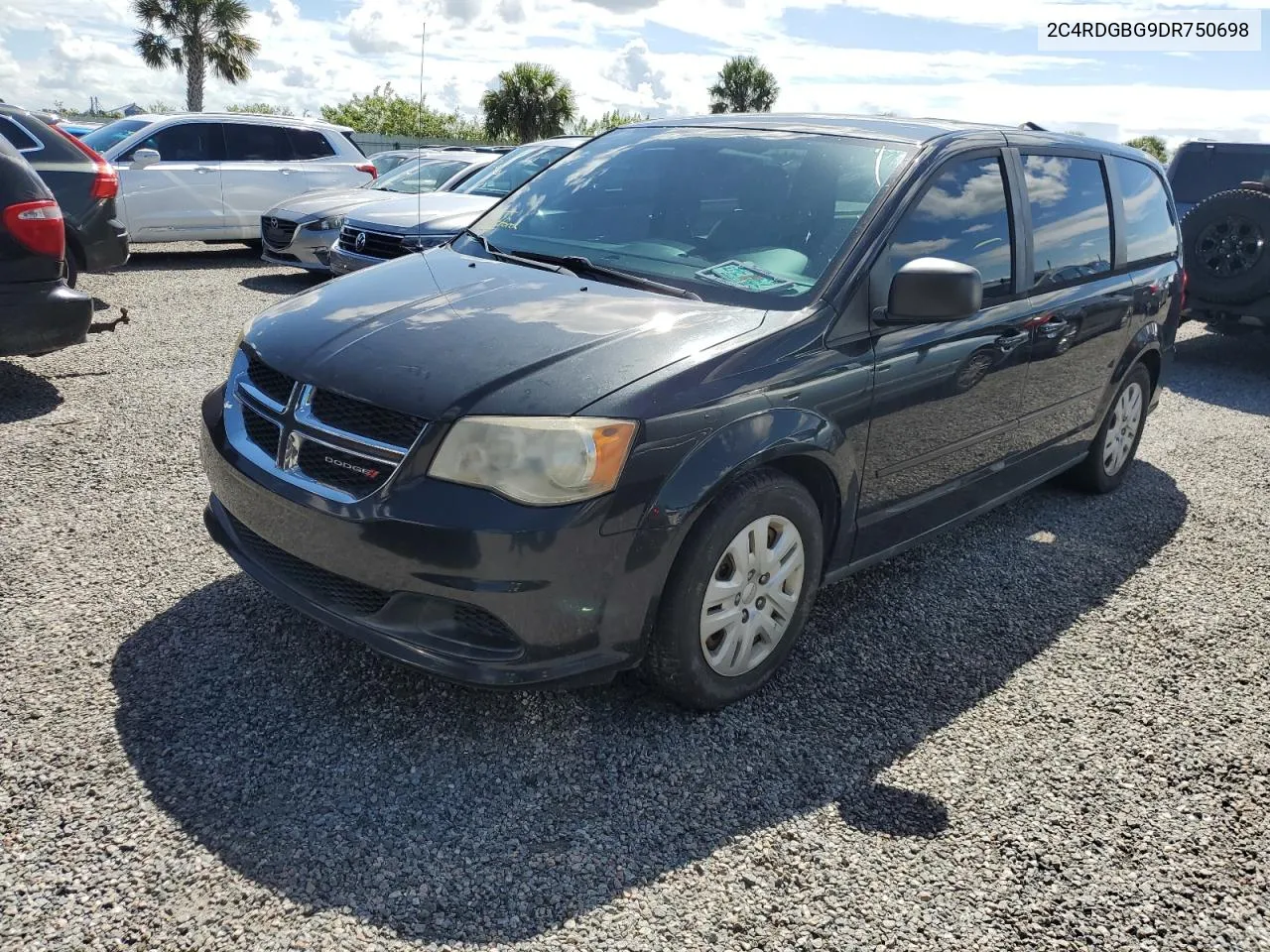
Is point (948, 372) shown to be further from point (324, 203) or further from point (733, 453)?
point (324, 203)

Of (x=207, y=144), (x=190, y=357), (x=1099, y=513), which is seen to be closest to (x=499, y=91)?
(x=207, y=144)

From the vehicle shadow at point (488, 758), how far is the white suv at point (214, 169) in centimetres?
973

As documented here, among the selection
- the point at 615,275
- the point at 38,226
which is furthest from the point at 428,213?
the point at 615,275

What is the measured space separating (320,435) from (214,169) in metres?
11.0

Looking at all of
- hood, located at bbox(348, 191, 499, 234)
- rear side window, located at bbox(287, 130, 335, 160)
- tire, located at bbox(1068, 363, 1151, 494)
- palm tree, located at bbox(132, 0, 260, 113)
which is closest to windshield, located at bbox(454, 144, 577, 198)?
hood, located at bbox(348, 191, 499, 234)

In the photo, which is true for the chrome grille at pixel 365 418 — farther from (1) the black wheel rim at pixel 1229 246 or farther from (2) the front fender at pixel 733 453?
(1) the black wheel rim at pixel 1229 246

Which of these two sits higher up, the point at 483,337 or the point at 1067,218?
the point at 1067,218

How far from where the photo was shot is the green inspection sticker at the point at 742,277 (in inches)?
127

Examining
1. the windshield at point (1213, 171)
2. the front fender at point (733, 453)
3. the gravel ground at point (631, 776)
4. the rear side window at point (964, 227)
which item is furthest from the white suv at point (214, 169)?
the front fender at point (733, 453)

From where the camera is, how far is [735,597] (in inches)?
117

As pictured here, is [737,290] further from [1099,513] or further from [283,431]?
[1099,513]

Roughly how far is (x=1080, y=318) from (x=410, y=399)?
124 inches

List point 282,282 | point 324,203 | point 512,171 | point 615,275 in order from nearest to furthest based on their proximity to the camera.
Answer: point 615,275 < point 512,171 < point 324,203 < point 282,282

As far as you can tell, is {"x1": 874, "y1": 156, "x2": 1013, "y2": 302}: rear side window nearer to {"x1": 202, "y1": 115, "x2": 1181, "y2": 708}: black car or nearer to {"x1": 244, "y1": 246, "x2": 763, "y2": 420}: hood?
{"x1": 202, "y1": 115, "x2": 1181, "y2": 708}: black car
